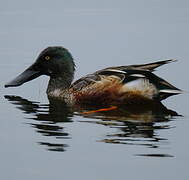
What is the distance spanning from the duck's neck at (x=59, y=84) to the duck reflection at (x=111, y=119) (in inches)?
17.2

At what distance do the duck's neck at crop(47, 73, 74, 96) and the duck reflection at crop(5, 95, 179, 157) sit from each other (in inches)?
17.2

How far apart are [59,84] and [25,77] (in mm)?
658

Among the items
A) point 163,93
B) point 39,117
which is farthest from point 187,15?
point 39,117

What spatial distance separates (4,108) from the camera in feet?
35.6

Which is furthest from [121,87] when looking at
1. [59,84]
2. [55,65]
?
[55,65]

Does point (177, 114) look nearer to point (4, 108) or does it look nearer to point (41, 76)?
point (4, 108)

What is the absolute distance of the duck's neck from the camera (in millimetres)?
12008

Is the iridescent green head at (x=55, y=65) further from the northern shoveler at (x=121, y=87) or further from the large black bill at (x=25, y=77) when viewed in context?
the northern shoveler at (x=121, y=87)

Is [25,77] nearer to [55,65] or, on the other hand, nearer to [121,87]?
[55,65]

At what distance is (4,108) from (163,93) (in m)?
2.48

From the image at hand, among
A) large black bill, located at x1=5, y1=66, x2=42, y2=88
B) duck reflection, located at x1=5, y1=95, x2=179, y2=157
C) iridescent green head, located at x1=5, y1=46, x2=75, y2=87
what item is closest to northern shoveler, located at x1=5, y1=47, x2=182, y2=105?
duck reflection, located at x1=5, y1=95, x2=179, y2=157

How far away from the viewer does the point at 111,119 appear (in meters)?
9.85

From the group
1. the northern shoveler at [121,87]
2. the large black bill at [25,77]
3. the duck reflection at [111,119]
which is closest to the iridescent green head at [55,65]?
the large black bill at [25,77]

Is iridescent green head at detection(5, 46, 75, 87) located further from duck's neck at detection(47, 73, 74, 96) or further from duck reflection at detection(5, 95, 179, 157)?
duck reflection at detection(5, 95, 179, 157)
